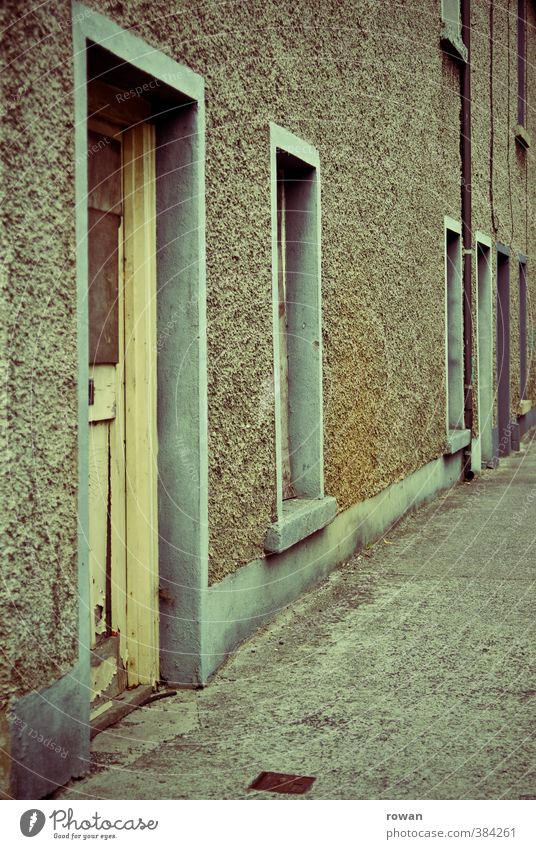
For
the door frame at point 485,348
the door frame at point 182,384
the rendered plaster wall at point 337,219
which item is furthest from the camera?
the door frame at point 485,348

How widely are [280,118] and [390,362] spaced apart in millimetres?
2700

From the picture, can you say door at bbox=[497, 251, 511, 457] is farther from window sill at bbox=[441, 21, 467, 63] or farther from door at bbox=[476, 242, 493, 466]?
window sill at bbox=[441, 21, 467, 63]

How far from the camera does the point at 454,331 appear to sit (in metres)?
10.6

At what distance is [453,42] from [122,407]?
674cm

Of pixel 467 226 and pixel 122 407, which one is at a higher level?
pixel 467 226

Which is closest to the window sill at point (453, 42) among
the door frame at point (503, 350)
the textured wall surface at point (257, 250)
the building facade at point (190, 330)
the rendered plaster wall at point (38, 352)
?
the textured wall surface at point (257, 250)

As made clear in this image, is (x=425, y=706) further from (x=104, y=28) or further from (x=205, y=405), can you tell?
(x=104, y=28)

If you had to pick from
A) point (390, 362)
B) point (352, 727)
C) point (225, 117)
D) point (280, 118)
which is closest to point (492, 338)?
point (390, 362)

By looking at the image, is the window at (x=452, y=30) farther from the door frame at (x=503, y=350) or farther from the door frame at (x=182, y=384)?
the door frame at (x=182, y=384)

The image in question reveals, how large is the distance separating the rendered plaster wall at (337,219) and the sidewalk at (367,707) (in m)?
0.57

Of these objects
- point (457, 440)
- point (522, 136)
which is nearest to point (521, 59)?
point (522, 136)

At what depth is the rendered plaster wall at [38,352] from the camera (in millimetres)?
2975

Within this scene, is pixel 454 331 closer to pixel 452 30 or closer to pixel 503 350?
pixel 452 30

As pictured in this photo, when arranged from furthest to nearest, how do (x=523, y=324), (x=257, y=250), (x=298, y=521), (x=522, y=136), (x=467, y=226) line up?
(x=523, y=324), (x=522, y=136), (x=467, y=226), (x=298, y=521), (x=257, y=250)
